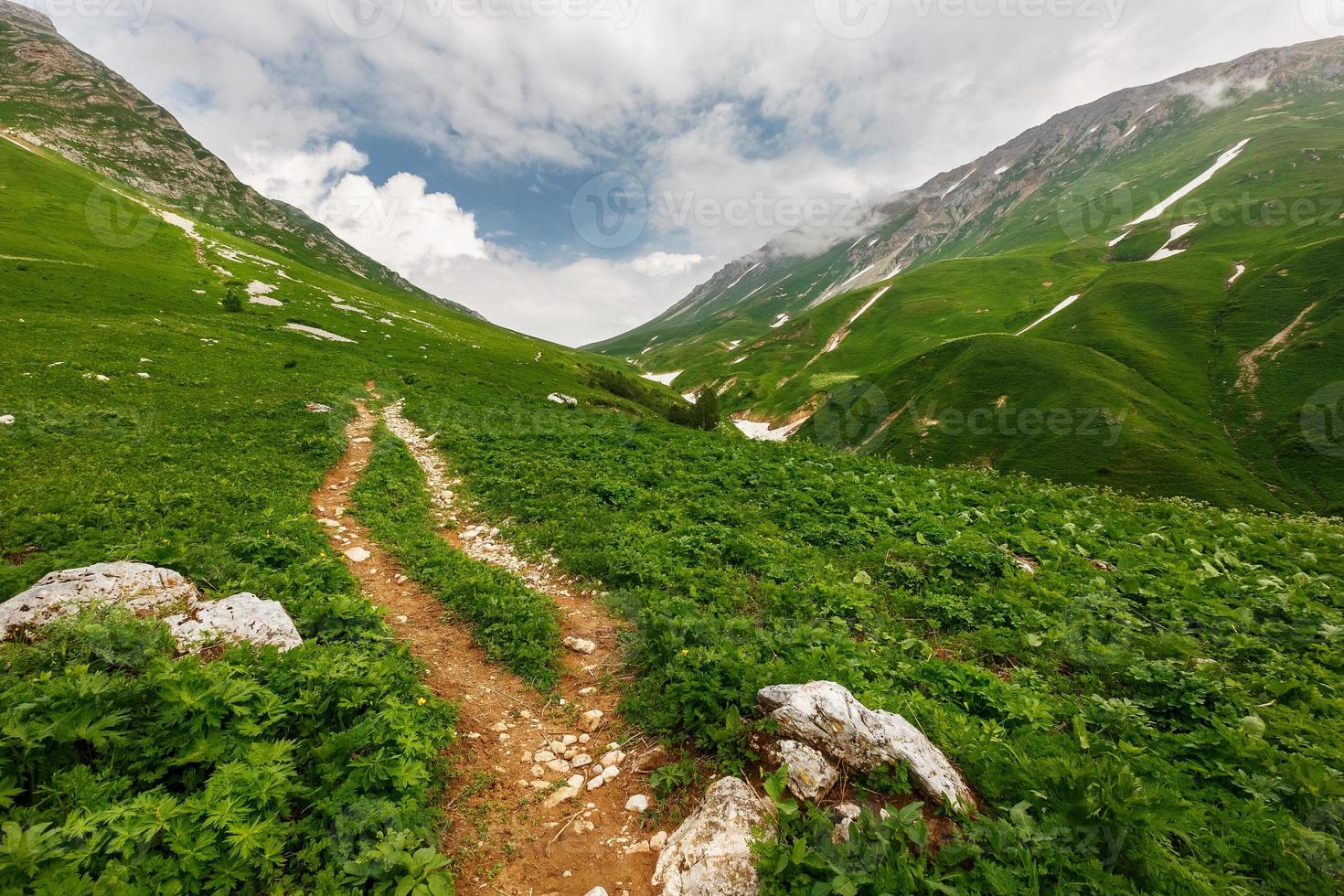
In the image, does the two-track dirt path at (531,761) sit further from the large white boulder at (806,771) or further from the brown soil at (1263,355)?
the brown soil at (1263,355)

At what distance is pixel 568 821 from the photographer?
6156mm

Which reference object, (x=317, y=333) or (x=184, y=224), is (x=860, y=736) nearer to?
(x=317, y=333)

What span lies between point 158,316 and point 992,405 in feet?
354

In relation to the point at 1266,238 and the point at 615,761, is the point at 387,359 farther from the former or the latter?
the point at 1266,238

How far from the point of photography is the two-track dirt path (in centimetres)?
552

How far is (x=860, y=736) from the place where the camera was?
5984 mm

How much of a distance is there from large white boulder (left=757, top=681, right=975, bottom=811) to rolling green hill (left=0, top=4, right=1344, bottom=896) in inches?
10.6

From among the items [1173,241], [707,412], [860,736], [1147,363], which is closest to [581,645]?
[860,736]

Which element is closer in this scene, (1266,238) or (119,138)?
(1266,238)

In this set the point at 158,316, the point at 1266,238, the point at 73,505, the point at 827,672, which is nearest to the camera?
the point at 827,672

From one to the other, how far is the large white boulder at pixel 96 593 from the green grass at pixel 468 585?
4.16 m

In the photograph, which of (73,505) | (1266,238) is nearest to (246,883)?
(73,505)
